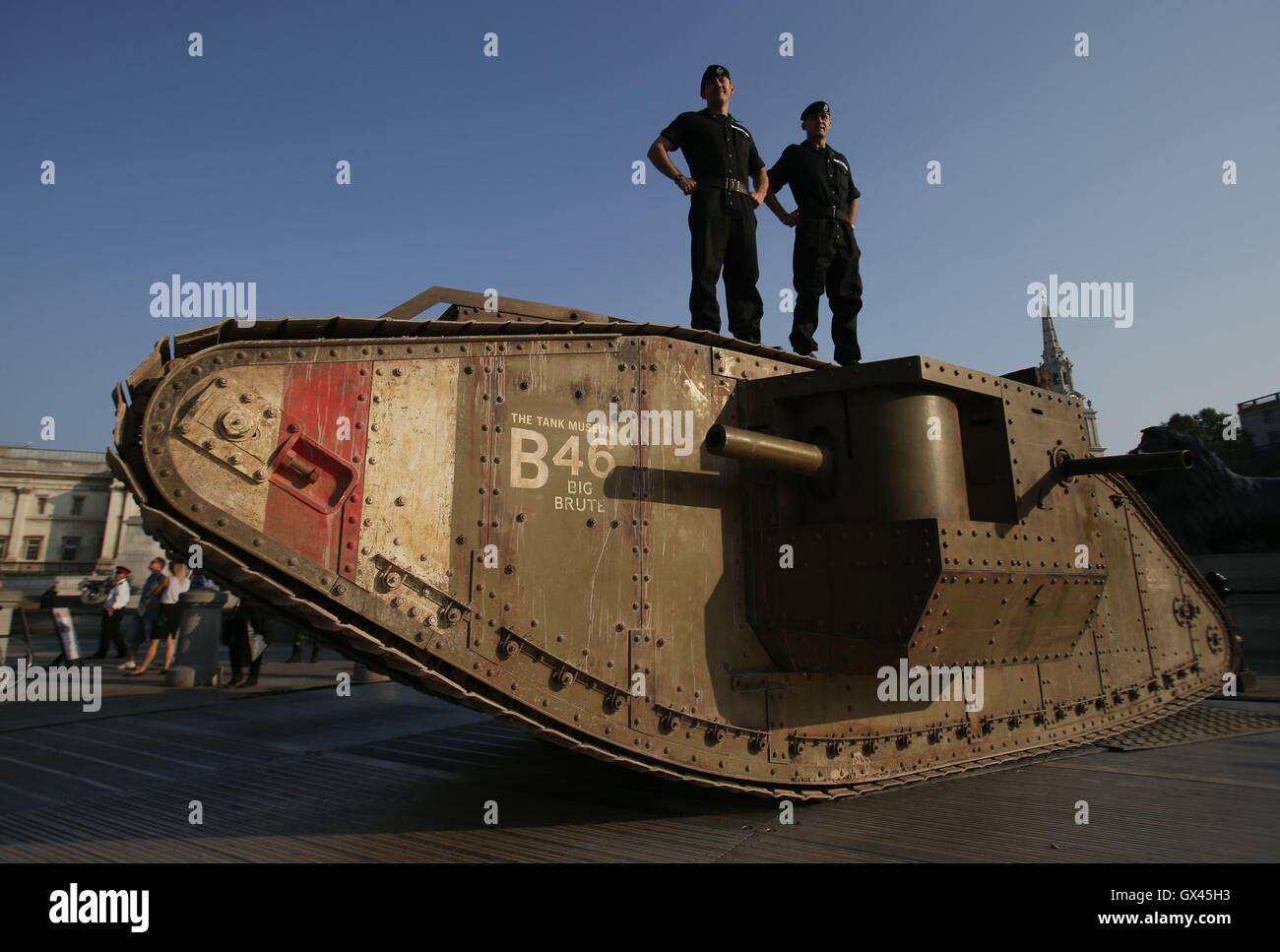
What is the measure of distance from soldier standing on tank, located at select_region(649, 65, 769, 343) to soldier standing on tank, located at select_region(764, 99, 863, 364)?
59 cm

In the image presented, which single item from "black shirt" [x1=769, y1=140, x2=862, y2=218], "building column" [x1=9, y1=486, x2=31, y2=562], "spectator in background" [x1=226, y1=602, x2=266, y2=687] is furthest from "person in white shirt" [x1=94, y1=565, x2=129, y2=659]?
"building column" [x1=9, y1=486, x2=31, y2=562]

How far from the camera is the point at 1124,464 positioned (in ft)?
19.2

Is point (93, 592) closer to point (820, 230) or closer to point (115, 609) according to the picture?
point (115, 609)

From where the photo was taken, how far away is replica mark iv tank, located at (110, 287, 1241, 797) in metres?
3.86

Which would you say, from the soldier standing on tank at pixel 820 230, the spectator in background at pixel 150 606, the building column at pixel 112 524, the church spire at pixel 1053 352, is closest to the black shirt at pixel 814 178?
the soldier standing on tank at pixel 820 230

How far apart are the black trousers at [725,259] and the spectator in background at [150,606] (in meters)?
Result: 11.0

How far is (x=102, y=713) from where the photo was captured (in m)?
8.70

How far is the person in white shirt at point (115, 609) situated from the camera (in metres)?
14.6

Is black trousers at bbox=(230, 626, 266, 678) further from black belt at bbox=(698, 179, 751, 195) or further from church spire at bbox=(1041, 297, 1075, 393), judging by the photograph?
church spire at bbox=(1041, 297, 1075, 393)

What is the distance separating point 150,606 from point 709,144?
13052mm

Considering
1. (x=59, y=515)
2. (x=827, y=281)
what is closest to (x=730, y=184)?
(x=827, y=281)

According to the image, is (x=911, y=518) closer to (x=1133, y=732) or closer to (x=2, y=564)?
(x=1133, y=732)

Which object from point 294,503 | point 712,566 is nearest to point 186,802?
point 294,503
